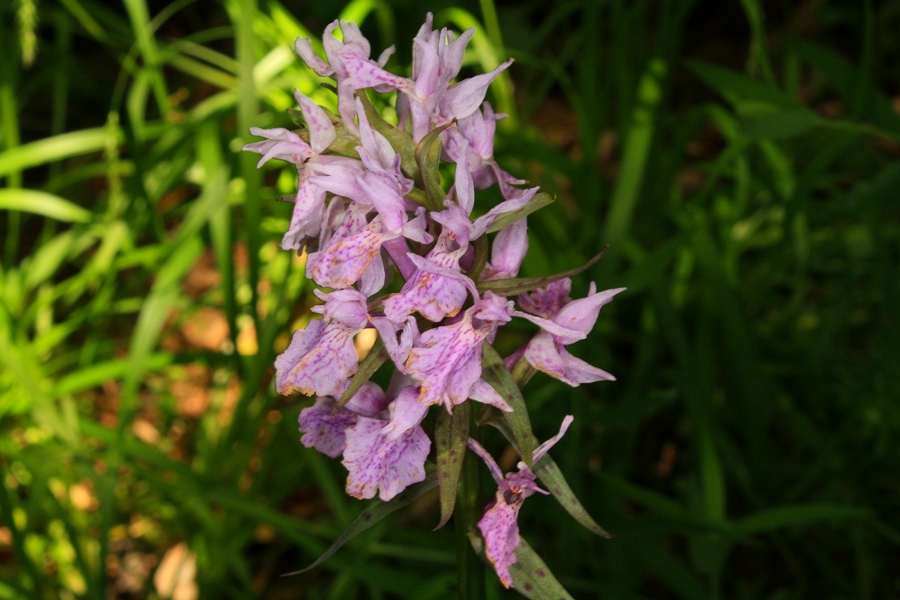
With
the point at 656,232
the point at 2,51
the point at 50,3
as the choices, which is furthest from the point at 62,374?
the point at 656,232

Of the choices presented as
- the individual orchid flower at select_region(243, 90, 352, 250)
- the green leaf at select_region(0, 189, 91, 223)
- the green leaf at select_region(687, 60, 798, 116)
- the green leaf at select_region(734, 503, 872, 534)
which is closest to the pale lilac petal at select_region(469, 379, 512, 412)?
the individual orchid flower at select_region(243, 90, 352, 250)

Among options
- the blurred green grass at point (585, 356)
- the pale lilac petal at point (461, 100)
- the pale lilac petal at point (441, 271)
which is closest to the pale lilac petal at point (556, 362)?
the pale lilac petal at point (441, 271)

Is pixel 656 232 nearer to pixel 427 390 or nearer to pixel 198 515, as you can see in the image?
pixel 198 515

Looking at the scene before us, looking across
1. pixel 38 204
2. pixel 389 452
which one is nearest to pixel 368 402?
pixel 389 452

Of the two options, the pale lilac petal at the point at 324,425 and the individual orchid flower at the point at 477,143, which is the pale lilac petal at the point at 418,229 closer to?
the individual orchid flower at the point at 477,143

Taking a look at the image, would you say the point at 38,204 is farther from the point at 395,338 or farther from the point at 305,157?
the point at 395,338

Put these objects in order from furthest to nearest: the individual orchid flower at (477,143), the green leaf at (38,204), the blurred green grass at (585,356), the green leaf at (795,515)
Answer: the green leaf at (38,204)
the blurred green grass at (585,356)
the green leaf at (795,515)
the individual orchid flower at (477,143)
